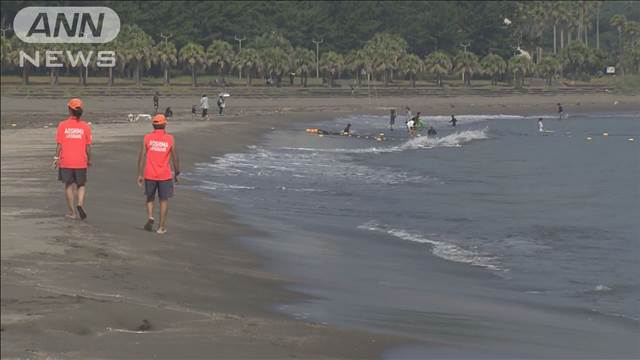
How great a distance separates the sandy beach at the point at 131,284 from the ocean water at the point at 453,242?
69 centimetres

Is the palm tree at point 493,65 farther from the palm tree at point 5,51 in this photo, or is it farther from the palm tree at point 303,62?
the palm tree at point 5,51

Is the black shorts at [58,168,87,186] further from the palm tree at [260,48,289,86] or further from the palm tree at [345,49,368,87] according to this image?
the palm tree at [345,49,368,87]

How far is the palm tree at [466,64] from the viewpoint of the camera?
6196 inches

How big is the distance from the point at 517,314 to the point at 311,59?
128 meters

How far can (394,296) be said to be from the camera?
57.6ft

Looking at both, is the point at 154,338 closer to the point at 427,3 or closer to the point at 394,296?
the point at 394,296

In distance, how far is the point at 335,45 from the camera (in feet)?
524

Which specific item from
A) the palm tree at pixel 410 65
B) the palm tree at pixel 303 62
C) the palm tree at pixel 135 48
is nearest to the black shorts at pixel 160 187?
the palm tree at pixel 135 48

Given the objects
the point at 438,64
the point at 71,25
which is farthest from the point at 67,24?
the point at 438,64

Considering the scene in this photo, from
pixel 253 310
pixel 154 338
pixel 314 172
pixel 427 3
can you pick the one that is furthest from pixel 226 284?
pixel 427 3

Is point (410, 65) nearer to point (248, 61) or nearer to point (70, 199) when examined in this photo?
point (248, 61)

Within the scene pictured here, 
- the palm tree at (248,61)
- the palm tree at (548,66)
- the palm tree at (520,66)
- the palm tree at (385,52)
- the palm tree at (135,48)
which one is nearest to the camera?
the palm tree at (135,48)

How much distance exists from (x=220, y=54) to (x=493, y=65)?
3989 cm

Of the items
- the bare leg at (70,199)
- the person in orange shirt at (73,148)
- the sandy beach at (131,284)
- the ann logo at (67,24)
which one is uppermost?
the ann logo at (67,24)
